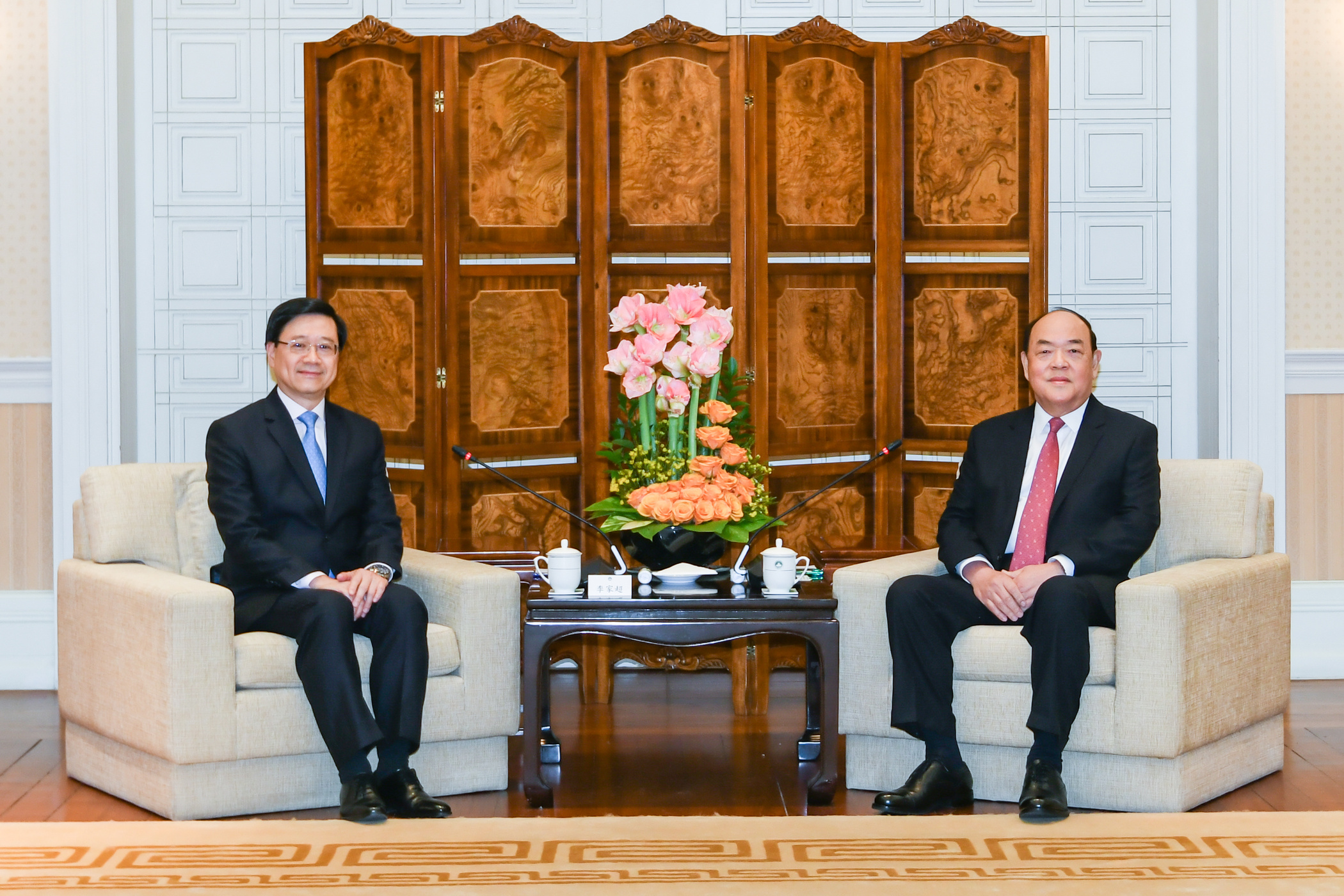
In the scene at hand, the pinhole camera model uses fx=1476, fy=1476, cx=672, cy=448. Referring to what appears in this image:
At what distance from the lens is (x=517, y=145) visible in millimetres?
4723

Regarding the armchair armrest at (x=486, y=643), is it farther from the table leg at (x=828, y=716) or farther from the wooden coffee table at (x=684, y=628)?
the table leg at (x=828, y=716)

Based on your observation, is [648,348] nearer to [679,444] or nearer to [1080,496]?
[679,444]

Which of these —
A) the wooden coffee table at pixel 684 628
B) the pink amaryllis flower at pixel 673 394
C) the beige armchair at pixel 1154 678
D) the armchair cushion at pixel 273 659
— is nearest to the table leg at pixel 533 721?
the wooden coffee table at pixel 684 628

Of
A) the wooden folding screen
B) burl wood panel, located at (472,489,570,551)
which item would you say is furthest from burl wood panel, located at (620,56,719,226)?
burl wood panel, located at (472,489,570,551)

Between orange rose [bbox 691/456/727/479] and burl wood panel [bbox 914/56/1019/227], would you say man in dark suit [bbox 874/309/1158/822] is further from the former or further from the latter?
burl wood panel [bbox 914/56/1019/227]

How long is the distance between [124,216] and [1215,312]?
3828 mm

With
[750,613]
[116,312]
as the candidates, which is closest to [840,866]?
[750,613]

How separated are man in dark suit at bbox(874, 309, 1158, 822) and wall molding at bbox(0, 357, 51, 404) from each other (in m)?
3.09

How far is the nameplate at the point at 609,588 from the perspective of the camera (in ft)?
11.8

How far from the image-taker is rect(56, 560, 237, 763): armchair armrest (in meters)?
3.35

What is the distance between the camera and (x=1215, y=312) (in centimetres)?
516

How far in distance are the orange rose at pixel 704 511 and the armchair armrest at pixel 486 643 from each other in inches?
19.5

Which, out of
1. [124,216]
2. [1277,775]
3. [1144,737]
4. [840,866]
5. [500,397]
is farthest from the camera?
[124,216]

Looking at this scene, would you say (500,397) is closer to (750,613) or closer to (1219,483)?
(750,613)
